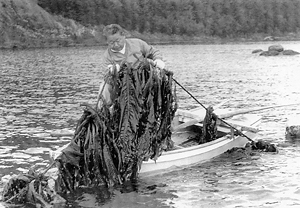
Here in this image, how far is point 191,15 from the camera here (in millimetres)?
141125

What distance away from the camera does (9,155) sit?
49.4ft

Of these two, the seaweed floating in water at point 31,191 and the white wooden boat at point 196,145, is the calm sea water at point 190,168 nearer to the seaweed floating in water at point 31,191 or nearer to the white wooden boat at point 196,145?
the white wooden boat at point 196,145

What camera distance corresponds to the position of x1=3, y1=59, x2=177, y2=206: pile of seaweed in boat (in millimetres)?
10828

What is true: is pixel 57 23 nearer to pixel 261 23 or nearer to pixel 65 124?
pixel 261 23

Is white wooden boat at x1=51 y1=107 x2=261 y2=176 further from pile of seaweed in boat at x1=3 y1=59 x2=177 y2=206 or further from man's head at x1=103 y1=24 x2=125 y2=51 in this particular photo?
man's head at x1=103 y1=24 x2=125 y2=51

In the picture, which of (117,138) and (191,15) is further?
(191,15)

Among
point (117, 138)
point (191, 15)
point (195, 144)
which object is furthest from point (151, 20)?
point (117, 138)

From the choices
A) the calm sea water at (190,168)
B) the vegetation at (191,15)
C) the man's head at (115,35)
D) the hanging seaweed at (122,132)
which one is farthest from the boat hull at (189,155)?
the vegetation at (191,15)

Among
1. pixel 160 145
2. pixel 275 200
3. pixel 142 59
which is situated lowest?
pixel 275 200

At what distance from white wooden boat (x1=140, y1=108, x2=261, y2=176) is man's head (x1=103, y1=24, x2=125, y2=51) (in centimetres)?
294

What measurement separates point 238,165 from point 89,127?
491 centimetres

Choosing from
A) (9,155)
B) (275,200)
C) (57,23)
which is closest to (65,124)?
(9,155)

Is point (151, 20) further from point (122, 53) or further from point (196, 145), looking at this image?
point (122, 53)

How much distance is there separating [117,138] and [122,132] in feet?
0.61
